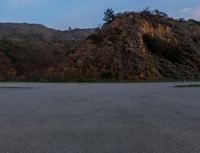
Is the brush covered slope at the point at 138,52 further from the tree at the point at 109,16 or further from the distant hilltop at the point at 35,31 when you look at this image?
the distant hilltop at the point at 35,31

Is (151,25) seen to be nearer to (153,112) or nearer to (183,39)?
(183,39)

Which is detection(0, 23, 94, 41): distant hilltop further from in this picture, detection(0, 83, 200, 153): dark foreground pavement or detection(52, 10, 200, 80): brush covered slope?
detection(0, 83, 200, 153): dark foreground pavement

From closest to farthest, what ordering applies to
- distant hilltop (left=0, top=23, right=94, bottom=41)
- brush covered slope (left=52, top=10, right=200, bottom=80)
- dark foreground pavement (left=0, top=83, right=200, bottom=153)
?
dark foreground pavement (left=0, top=83, right=200, bottom=153) → brush covered slope (left=52, top=10, right=200, bottom=80) → distant hilltop (left=0, top=23, right=94, bottom=41)

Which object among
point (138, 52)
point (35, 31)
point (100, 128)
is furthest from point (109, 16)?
point (35, 31)

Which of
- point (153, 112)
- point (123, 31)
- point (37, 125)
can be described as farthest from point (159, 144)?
point (123, 31)

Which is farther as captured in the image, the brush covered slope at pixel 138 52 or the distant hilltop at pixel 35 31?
the distant hilltop at pixel 35 31

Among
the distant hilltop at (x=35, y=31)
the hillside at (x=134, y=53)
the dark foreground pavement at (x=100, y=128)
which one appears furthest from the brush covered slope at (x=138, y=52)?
the distant hilltop at (x=35, y=31)

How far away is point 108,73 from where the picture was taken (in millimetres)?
34500

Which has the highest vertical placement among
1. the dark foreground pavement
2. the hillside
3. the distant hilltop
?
the distant hilltop

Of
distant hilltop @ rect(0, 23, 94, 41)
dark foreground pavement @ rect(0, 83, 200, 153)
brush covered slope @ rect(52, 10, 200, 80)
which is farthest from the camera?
distant hilltop @ rect(0, 23, 94, 41)

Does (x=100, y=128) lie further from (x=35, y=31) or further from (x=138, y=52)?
(x=35, y=31)

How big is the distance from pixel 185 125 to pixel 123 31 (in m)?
32.1

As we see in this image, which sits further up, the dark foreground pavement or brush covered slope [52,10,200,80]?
brush covered slope [52,10,200,80]

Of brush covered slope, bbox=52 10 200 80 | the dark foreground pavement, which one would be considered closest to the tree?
brush covered slope, bbox=52 10 200 80
